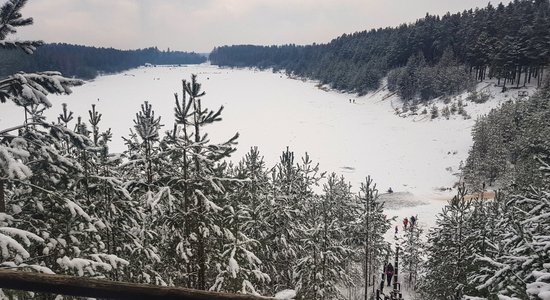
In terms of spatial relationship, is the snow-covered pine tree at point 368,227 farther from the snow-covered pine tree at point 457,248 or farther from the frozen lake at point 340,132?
the frozen lake at point 340,132

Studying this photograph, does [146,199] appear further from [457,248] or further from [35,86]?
[457,248]

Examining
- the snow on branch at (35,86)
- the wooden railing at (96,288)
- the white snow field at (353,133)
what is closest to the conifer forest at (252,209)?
the snow on branch at (35,86)

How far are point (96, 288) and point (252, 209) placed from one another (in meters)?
14.5

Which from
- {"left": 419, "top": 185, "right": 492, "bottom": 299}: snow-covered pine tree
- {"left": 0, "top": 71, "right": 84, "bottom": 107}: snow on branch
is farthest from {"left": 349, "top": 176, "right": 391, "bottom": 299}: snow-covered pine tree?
{"left": 0, "top": 71, "right": 84, "bottom": 107}: snow on branch

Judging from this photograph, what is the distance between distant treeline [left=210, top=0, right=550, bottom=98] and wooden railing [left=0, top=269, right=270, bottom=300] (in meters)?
86.0

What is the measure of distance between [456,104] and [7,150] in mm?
84474

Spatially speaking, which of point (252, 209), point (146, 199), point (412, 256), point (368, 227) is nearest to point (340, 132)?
point (412, 256)

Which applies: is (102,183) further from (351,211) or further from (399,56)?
(399,56)

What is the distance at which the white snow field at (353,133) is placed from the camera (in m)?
52.4

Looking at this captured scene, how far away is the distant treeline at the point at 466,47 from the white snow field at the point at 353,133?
6.63 metres

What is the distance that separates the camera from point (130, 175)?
49.7ft

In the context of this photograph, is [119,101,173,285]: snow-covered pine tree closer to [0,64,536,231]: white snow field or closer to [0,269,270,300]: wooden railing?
[0,269,270,300]: wooden railing

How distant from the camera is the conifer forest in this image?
19.1 ft

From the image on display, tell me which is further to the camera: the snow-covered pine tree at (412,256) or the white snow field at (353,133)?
the white snow field at (353,133)
